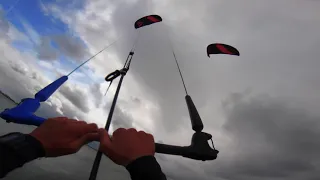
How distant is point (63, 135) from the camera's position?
2482mm

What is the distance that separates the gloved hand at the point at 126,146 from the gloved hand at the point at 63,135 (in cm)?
18

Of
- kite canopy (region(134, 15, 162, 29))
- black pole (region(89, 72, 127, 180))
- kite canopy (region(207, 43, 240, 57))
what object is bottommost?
black pole (region(89, 72, 127, 180))

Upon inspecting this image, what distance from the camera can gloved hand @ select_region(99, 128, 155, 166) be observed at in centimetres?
236

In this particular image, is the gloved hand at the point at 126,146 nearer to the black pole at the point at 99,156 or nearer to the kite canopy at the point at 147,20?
the black pole at the point at 99,156

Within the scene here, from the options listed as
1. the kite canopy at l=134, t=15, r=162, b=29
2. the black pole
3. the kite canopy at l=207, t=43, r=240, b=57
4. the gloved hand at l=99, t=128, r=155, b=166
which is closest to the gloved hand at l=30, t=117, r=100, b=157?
the gloved hand at l=99, t=128, r=155, b=166

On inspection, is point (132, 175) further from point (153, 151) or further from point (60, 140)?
point (60, 140)

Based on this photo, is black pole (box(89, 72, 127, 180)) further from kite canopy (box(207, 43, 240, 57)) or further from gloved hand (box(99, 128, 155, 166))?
kite canopy (box(207, 43, 240, 57))

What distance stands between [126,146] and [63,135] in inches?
31.2

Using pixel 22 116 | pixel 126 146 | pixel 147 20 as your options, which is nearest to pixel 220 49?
pixel 147 20

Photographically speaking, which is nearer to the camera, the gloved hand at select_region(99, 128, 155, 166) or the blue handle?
the gloved hand at select_region(99, 128, 155, 166)

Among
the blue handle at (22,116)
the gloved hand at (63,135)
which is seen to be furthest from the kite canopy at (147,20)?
the gloved hand at (63,135)

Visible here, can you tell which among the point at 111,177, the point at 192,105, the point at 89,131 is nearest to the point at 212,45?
the point at 192,105

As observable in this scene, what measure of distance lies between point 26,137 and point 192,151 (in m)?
1.97

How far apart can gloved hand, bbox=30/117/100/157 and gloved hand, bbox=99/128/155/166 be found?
0.18m
